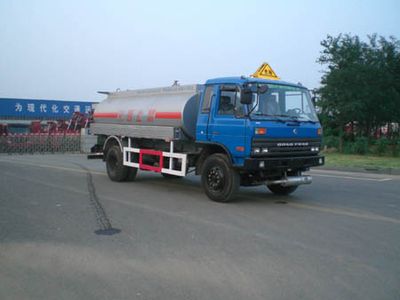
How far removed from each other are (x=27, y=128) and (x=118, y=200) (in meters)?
27.8

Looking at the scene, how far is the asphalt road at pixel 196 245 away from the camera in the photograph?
15.6ft

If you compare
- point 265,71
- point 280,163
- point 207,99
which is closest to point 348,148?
point 265,71

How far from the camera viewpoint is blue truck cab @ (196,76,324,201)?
8.70 m

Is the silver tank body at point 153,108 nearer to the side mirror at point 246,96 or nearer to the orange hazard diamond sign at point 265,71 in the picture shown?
the side mirror at point 246,96

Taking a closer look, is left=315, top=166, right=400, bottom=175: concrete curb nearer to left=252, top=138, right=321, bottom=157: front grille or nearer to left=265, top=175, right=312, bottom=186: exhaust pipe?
left=252, top=138, right=321, bottom=157: front grille

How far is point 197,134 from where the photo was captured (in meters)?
9.90

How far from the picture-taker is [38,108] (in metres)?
37.8

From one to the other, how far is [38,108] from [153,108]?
29180 millimetres

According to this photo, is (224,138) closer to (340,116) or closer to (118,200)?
(118,200)

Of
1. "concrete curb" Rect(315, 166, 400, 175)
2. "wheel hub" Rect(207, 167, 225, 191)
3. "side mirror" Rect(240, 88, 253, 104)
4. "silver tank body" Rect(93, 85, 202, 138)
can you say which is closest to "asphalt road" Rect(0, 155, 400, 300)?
"wheel hub" Rect(207, 167, 225, 191)

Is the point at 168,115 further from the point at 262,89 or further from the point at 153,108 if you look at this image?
the point at 262,89

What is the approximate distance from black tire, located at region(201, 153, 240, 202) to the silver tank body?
44.6 inches

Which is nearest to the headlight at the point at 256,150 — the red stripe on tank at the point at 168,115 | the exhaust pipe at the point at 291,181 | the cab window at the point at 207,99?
the exhaust pipe at the point at 291,181

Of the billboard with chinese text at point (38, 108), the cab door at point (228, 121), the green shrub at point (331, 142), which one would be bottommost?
the green shrub at point (331, 142)
